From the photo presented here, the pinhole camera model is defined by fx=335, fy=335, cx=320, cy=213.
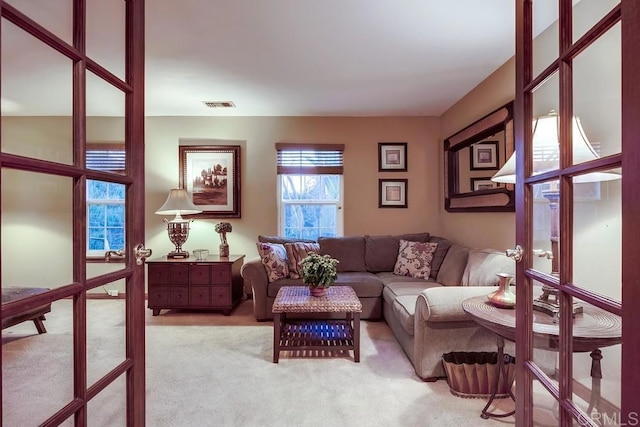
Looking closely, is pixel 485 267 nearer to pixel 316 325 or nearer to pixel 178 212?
pixel 316 325

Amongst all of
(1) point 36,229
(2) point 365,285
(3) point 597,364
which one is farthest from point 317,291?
(1) point 36,229

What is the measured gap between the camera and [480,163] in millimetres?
3367

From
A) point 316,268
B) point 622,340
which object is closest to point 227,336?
point 316,268

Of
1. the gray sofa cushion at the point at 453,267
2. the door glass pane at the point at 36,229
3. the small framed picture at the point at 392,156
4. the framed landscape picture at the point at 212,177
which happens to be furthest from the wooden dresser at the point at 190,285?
the door glass pane at the point at 36,229

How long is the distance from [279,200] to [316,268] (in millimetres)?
1870

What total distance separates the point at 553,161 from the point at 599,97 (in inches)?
7.8

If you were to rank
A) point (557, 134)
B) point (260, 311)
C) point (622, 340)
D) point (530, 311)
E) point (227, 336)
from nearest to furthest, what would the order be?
point (622, 340)
point (557, 134)
point (530, 311)
point (227, 336)
point (260, 311)

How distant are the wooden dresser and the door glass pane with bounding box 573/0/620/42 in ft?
11.8

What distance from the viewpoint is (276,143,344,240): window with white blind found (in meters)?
4.48

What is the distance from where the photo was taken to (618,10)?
0.70 meters

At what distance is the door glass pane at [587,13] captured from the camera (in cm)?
78

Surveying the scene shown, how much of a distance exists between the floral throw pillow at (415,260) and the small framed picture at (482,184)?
2.58 ft

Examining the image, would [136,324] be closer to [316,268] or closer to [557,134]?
[557,134]

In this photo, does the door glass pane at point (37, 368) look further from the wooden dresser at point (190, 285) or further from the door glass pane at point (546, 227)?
the wooden dresser at point (190, 285)
